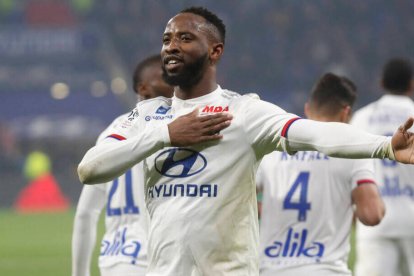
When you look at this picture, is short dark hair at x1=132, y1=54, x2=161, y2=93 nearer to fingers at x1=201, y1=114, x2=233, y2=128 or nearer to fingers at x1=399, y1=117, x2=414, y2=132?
fingers at x1=201, y1=114, x2=233, y2=128

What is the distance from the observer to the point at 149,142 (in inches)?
153

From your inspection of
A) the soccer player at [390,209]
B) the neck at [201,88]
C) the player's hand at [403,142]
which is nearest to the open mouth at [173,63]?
the neck at [201,88]

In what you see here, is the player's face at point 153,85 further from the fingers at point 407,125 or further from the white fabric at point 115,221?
the fingers at point 407,125

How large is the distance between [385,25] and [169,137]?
26142mm

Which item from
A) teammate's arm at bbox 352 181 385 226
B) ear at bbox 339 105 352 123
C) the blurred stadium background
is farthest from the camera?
the blurred stadium background

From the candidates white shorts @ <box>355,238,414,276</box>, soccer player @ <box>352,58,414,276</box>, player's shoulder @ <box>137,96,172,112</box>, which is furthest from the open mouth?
white shorts @ <box>355,238,414,276</box>

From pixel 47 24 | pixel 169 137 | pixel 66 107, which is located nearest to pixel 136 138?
pixel 169 137

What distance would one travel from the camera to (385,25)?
2931 centimetres

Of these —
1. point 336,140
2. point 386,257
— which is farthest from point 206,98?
point 386,257

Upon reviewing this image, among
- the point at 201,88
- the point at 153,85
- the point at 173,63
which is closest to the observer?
the point at 173,63

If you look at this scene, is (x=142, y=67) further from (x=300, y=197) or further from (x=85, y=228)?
(x=300, y=197)

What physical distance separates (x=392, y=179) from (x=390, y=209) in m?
0.24

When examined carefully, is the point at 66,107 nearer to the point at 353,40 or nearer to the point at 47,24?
the point at 47,24

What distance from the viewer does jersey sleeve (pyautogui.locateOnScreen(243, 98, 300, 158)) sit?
381 cm
